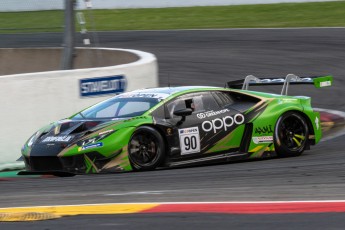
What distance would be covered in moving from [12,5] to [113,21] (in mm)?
12809

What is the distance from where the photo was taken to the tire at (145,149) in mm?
10250

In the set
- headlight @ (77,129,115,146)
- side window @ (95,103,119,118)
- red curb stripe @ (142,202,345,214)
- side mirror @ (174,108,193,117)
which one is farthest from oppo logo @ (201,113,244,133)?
red curb stripe @ (142,202,345,214)

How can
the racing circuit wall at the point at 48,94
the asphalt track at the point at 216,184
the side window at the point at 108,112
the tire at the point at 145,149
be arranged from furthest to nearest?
the racing circuit wall at the point at 48,94 < the side window at the point at 108,112 < the tire at the point at 145,149 < the asphalt track at the point at 216,184

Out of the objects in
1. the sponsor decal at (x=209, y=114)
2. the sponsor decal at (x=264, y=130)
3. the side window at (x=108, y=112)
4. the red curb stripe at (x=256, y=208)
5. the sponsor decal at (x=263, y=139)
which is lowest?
the sponsor decal at (x=263, y=139)

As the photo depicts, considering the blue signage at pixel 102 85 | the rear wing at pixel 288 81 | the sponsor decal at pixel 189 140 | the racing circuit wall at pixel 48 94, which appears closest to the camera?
the sponsor decal at pixel 189 140

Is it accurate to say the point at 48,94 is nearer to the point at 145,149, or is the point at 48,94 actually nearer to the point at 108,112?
the point at 108,112

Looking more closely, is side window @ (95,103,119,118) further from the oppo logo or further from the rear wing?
the rear wing

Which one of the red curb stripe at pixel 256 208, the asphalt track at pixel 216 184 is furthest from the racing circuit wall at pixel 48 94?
the red curb stripe at pixel 256 208

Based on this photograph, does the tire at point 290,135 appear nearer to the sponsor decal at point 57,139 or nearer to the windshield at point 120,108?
the windshield at point 120,108

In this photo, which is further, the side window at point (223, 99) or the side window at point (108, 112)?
the side window at point (223, 99)

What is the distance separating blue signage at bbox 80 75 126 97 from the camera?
12.8 m

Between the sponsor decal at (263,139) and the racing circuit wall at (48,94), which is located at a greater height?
the racing circuit wall at (48,94)

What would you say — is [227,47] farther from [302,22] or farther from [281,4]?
[281,4]

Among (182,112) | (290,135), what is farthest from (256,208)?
(290,135)
